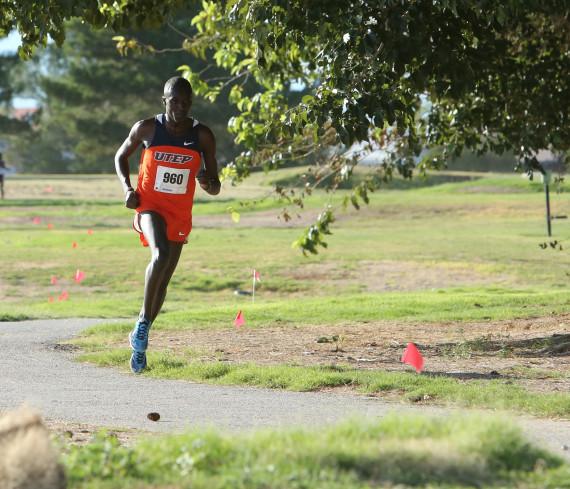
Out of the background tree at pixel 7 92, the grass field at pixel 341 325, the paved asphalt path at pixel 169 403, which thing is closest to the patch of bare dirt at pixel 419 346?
the grass field at pixel 341 325

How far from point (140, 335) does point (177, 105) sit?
5.76 feet

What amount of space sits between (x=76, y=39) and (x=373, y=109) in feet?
220

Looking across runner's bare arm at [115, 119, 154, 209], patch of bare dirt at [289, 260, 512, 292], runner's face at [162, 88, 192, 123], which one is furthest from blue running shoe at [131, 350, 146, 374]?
patch of bare dirt at [289, 260, 512, 292]

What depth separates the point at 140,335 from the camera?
9891mm

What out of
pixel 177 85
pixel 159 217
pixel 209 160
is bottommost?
pixel 159 217

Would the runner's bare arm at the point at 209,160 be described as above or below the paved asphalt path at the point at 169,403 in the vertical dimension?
above

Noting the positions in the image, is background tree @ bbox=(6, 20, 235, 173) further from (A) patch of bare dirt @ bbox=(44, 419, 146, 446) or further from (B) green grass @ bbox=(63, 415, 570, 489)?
(B) green grass @ bbox=(63, 415, 570, 489)

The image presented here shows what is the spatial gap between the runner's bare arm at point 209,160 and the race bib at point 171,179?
26 centimetres

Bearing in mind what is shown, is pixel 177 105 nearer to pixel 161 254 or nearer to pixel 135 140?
pixel 135 140

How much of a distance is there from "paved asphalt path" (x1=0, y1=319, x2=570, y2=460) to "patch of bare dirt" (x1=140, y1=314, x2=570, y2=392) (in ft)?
4.79

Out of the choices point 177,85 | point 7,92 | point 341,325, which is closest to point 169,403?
point 177,85

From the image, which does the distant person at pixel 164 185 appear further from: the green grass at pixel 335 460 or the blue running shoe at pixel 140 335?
the green grass at pixel 335 460

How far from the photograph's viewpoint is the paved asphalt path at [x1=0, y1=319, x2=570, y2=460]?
7816 mm

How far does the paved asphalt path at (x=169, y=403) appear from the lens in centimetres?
782
